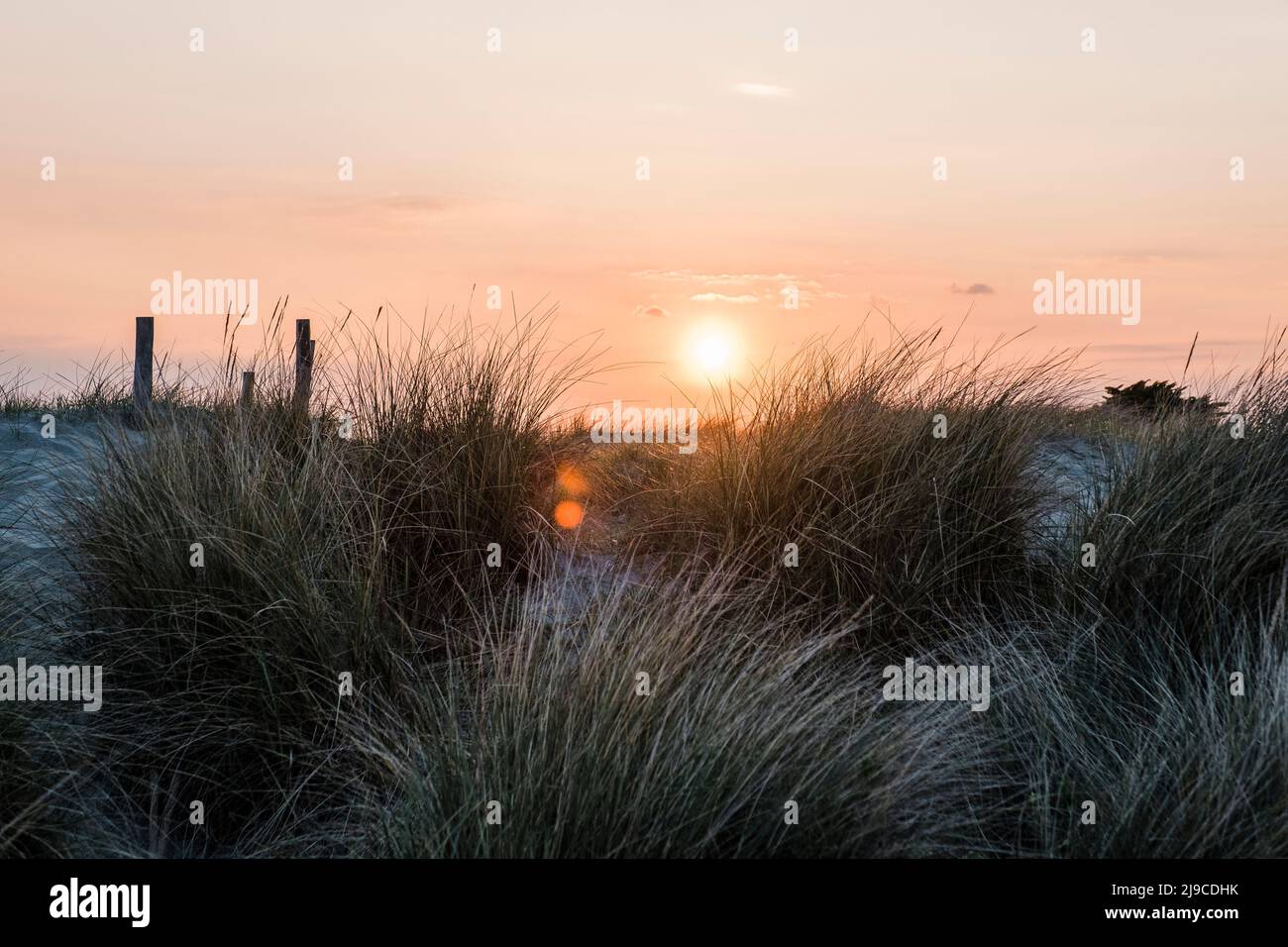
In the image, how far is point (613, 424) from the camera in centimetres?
564

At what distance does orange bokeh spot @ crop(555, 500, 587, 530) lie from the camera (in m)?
5.34

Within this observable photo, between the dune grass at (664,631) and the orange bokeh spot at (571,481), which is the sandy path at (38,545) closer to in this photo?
the dune grass at (664,631)

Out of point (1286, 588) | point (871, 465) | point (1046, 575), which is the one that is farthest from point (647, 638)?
point (1286, 588)

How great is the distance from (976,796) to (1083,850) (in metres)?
0.51

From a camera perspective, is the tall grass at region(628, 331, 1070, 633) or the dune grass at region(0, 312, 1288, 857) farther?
the tall grass at region(628, 331, 1070, 633)

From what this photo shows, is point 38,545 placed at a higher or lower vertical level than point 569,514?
lower

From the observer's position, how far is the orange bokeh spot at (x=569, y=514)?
534cm

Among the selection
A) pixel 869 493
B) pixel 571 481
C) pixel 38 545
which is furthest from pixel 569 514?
pixel 38 545

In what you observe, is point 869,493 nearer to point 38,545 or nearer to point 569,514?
point 569,514

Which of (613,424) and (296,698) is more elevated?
(613,424)

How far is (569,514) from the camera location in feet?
17.8

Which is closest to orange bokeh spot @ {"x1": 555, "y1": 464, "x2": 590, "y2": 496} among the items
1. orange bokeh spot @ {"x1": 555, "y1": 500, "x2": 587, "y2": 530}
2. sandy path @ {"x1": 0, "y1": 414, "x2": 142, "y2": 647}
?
orange bokeh spot @ {"x1": 555, "y1": 500, "x2": 587, "y2": 530}

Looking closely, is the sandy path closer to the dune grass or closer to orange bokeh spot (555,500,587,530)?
the dune grass
